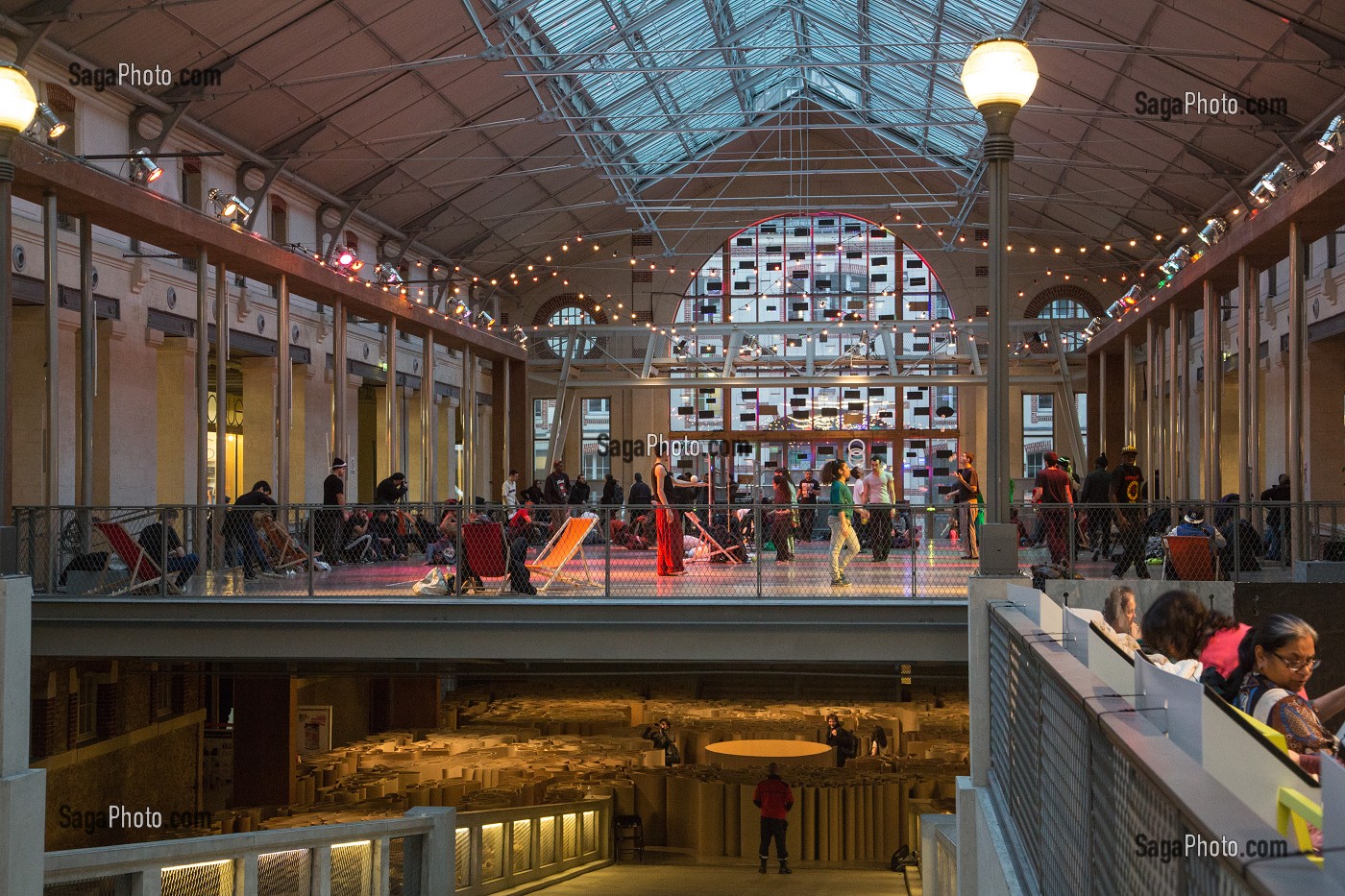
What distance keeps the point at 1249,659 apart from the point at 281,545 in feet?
34.8

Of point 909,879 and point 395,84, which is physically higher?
point 395,84

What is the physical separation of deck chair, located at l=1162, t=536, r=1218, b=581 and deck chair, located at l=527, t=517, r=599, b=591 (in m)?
5.68

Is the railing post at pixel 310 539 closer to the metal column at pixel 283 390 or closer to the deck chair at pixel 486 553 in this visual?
the deck chair at pixel 486 553

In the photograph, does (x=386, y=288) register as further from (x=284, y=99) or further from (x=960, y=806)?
(x=960, y=806)

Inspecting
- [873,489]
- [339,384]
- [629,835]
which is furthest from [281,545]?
[873,489]

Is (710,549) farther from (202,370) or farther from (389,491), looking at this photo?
(202,370)

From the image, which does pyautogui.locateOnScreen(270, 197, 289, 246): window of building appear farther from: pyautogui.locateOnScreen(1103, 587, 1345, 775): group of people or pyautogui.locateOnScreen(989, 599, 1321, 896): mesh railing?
pyautogui.locateOnScreen(989, 599, 1321, 896): mesh railing

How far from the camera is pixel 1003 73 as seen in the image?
24.4 ft

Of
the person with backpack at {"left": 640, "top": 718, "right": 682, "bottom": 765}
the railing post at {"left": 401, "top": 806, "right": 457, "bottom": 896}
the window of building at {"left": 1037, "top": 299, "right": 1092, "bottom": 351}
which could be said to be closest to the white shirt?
the person with backpack at {"left": 640, "top": 718, "right": 682, "bottom": 765}

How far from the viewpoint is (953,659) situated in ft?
40.1

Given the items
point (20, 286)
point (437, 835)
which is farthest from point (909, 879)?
point (20, 286)

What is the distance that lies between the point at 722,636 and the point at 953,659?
2.19m

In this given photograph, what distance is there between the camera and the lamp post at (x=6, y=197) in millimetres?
8797

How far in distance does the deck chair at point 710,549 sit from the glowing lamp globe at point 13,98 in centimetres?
824
